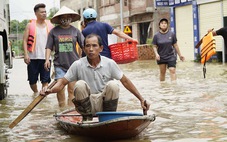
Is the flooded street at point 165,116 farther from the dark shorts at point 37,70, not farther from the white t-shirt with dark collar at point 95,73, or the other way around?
the white t-shirt with dark collar at point 95,73

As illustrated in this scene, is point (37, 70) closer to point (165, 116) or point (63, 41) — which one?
point (63, 41)

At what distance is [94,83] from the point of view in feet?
21.1

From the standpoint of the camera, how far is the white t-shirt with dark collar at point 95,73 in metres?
6.34

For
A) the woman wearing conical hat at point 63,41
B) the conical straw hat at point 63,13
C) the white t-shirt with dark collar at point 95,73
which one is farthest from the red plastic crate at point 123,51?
the white t-shirt with dark collar at point 95,73

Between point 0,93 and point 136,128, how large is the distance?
19.0 ft

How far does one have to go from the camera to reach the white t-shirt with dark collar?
6.34 meters

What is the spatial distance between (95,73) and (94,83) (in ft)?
0.43

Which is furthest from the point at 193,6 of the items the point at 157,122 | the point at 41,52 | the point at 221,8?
the point at 157,122

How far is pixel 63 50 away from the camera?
29.0ft

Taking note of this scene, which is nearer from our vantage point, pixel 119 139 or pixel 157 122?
pixel 119 139

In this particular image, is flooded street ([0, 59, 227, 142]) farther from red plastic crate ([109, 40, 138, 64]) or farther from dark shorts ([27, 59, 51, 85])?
red plastic crate ([109, 40, 138, 64])

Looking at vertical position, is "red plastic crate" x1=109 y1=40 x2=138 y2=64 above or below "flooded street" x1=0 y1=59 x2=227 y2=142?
above

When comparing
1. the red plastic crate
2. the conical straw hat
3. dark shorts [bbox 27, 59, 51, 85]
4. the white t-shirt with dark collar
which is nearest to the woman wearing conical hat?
the conical straw hat

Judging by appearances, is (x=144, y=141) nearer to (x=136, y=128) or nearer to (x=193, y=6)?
(x=136, y=128)
